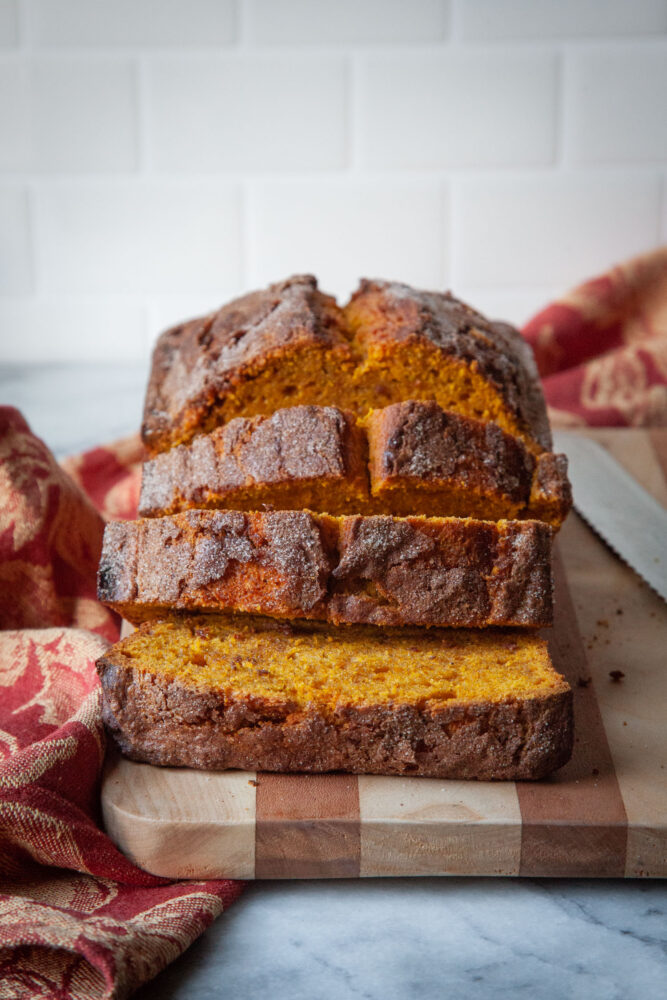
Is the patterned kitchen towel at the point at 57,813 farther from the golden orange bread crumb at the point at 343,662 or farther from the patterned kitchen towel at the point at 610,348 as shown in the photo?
the patterned kitchen towel at the point at 610,348

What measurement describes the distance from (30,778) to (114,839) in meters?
0.21

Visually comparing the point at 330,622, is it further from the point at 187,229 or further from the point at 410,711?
the point at 187,229

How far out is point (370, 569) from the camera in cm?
234

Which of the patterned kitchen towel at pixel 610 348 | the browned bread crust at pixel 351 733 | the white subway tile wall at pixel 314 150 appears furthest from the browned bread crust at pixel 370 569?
the white subway tile wall at pixel 314 150

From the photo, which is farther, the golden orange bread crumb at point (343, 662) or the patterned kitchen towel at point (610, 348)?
the patterned kitchen towel at point (610, 348)

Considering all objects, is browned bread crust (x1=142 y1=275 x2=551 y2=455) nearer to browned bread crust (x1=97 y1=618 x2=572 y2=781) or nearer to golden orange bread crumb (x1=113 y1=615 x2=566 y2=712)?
golden orange bread crumb (x1=113 y1=615 x2=566 y2=712)

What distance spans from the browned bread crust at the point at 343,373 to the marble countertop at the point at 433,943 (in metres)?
1.17

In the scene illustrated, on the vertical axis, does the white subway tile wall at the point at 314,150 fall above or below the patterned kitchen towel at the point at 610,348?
above

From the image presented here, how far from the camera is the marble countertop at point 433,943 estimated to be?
6.18 feet

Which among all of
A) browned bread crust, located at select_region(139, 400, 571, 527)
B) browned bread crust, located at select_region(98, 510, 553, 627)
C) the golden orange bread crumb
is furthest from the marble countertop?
browned bread crust, located at select_region(139, 400, 571, 527)

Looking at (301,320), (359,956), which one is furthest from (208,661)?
(301,320)

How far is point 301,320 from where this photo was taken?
290 cm

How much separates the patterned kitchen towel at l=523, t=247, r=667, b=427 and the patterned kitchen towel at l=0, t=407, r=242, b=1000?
2084mm

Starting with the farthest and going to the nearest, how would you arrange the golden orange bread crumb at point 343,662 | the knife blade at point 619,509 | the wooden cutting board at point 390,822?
the knife blade at point 619,509
the golden orange bread crumb at point 343,662
the wooden cutting board at point 390,822
